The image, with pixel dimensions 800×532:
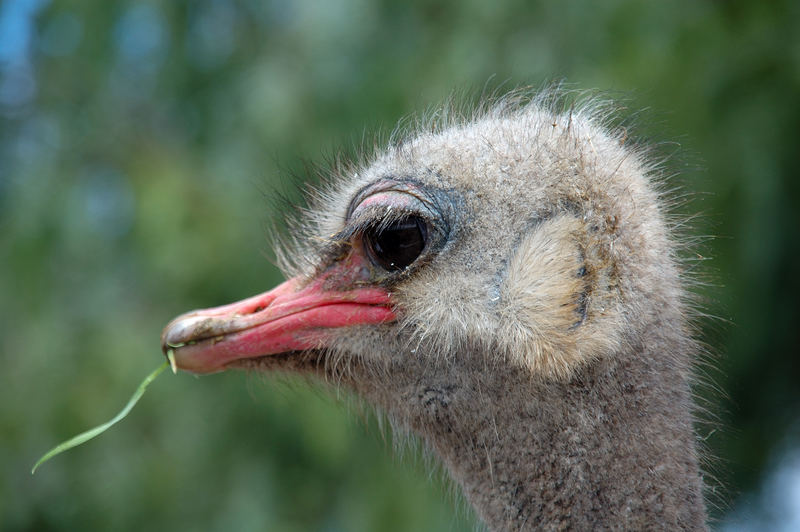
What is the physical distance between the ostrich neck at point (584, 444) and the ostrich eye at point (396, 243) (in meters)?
0.26

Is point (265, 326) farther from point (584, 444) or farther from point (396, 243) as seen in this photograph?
point (584, 444)

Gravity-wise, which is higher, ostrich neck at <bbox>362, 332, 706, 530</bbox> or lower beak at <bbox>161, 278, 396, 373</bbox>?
lower beak at <bbox>161, 278, 396, 373</bbox>

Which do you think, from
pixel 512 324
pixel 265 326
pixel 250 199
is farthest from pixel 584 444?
pixel 250 199

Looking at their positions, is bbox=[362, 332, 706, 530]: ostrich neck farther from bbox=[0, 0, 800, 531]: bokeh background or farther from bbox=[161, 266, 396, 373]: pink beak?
bbox=[0, 0, 800, 531]: bokeh background

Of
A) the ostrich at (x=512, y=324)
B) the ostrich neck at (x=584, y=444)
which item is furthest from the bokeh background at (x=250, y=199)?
the ostrich neck at (x=584, y=444)

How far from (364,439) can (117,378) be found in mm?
1078

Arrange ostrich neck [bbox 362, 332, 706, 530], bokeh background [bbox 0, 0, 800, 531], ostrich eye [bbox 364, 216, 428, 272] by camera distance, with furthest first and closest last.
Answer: bokeh background [bbox 0, 0, 800, 531] < ostrich eye [bbox 364, 216, 428, 272] < ostrich neck [bbox 362, 332, 706, 530]

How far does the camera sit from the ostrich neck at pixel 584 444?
1926 mm

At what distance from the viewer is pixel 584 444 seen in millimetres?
1963

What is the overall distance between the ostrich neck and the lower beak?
0.27 m

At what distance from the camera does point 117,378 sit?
13.5ft

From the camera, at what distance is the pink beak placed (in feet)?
7.38

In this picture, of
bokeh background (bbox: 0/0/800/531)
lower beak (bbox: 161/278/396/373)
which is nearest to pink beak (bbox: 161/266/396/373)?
lower beak (bbox: 161/278/396/373)

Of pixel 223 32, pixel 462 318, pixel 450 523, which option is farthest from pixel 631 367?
pixel 223 32
